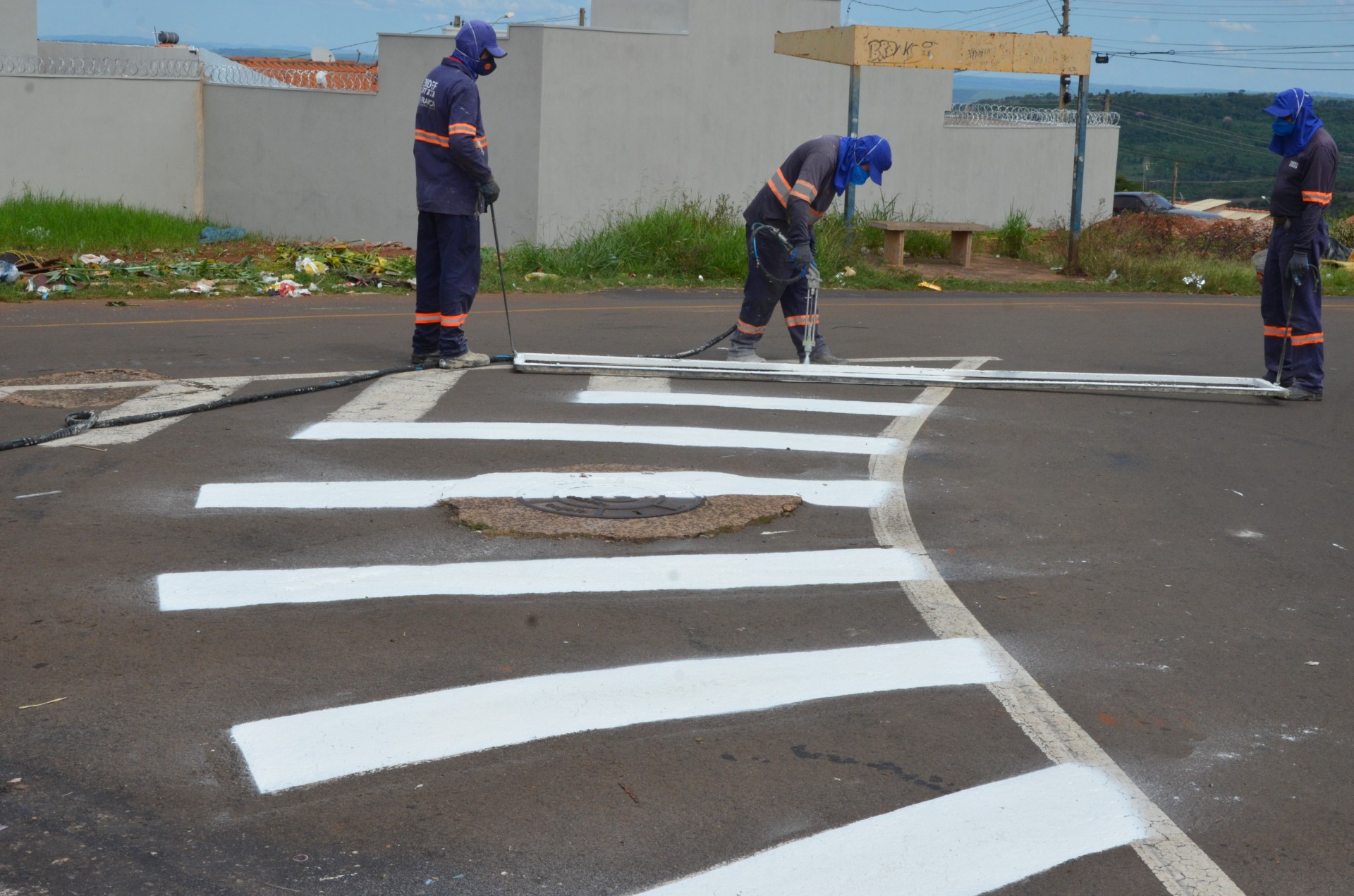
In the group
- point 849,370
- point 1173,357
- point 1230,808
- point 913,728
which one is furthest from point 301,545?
point 1173,357

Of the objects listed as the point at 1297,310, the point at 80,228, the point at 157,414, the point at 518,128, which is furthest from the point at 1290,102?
the point at 80,228

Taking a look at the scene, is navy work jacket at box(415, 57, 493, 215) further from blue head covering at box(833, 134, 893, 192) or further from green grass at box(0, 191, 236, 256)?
green grass at box(0, 191, 236, 256)

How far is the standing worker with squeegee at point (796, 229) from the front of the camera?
10305 mm

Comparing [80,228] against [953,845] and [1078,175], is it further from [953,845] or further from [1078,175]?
[953,845]

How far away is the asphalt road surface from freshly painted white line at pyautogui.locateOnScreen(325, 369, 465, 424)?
6 cm

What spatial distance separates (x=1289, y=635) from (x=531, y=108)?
56.6 feet

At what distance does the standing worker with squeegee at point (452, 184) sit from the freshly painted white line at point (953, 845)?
6.74 meters

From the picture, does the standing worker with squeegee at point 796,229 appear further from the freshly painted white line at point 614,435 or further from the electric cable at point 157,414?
the electric cable at point 157,414

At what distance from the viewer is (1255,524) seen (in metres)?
7.02

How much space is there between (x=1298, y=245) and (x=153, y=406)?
8.12 m

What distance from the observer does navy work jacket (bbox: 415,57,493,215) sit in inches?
384

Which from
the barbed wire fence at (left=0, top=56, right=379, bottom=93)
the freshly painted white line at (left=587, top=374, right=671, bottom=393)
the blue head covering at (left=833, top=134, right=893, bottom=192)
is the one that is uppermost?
the barbed wire fence at (left=0, top=56, right=379, bottom=93)

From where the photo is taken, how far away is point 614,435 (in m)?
8.35

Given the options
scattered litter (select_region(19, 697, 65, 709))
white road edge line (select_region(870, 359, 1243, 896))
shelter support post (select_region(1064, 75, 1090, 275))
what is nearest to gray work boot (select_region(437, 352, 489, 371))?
white road edge line (select_region(870, 359, 1243, 896))
